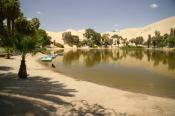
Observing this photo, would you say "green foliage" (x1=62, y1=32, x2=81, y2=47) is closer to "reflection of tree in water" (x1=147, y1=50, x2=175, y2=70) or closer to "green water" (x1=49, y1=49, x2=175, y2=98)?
"reflection of tree in water" (x1=147, y1=50, x2=175, y2=70)

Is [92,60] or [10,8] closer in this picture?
[10,8]

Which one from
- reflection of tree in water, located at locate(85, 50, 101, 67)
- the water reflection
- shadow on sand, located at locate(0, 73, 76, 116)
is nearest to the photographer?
shadow on sand, located at locate(0, 73, 76, 116)

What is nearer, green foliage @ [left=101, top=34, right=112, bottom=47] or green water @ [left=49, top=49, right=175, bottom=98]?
green water @ [left=49, top=49, right=175, bottom=98]

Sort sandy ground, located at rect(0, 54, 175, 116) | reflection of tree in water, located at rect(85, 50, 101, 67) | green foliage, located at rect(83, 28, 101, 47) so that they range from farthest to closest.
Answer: green foliage, located at rect(83, 28, 101, 47) → reflection of tree in water, located at rect(85, 50, 101, 67) → sandy ground, located at rect(0, 54, 175, 116)

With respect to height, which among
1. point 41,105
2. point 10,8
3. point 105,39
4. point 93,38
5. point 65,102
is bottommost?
point 65,102

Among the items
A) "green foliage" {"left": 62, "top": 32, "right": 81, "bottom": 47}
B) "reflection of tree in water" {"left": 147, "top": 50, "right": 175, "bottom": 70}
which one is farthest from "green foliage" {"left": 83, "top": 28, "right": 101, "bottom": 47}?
"reflection of tree in water" {"left": 147, "top": 50, "right": 175, "bottom": 70}

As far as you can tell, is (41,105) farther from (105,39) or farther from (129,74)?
(105,39)

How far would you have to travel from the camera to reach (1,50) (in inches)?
2520

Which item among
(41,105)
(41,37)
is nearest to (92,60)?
(41,37)

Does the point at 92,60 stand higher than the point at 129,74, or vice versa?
the point at 92,60

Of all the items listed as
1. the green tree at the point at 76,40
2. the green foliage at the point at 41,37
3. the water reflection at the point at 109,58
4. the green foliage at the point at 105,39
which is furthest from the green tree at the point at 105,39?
the water reflection at the point at 109,58

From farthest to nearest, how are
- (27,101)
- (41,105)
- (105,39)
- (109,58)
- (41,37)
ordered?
(105,39) < (109,58) < (41,37) < (27,101) < (41,105)

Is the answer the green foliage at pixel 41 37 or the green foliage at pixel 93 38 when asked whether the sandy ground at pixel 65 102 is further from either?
the green foliage at pixel 93 38

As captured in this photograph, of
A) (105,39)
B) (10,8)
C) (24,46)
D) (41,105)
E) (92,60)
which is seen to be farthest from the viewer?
(105,39)
